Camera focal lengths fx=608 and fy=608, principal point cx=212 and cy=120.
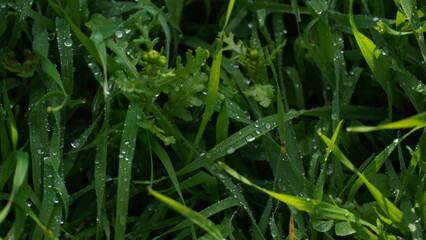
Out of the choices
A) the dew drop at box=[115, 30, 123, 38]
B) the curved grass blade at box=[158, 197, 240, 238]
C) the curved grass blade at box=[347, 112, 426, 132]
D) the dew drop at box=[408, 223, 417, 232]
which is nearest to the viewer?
the curved grass blade at box=[347, 112, 426, 132]

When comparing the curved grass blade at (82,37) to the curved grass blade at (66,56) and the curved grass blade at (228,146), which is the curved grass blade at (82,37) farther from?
the curved grass blade at (228,146)

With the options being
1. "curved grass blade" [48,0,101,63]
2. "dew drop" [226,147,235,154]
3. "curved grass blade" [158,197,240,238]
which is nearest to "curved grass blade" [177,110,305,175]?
"dew drop" [226,147,235,154]

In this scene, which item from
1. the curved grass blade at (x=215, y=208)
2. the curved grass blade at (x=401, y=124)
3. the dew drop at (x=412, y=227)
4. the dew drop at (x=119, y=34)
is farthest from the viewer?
the dew drop at (x=119, y=34)

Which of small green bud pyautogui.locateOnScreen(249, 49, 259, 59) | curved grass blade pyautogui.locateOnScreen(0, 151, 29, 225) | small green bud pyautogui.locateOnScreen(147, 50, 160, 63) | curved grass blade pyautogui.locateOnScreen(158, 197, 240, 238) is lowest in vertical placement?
curved grass blade pyautogui.locateOnScreen(158, 197, 240, 238)

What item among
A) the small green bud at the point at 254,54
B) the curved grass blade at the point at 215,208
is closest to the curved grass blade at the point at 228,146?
the curved grass blade at the point at 215,208

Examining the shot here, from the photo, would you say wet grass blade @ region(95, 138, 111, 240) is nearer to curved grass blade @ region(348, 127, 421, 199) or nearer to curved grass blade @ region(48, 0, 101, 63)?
curved grass blade @ region(48, 0, 101, 63)

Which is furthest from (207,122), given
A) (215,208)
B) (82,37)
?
(82,37)

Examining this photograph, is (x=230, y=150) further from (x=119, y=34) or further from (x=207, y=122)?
(x=119, y=34)

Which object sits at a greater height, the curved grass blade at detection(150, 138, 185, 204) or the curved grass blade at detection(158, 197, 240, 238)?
the curved grass blade at detection(150, 138, 185, 204)
